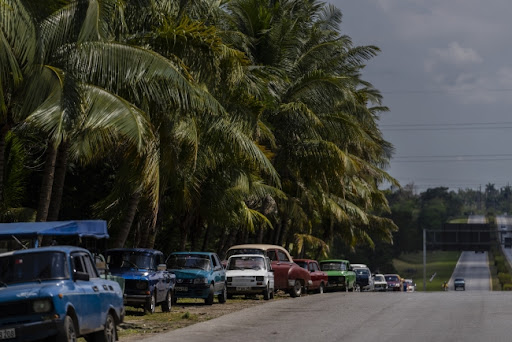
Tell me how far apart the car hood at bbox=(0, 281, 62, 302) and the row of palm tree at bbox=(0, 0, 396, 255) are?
5865 millimetres

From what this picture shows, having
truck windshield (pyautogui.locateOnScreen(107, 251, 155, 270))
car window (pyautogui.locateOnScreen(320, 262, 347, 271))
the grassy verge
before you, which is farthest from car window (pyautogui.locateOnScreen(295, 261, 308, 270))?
the grassy verge

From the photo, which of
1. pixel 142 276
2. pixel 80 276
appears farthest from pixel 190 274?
pixel 80 276

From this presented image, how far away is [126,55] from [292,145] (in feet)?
61.6

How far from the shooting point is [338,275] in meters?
43.4

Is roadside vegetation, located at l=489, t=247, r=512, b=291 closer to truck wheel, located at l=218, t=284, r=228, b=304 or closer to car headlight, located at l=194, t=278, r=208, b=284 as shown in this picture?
truck wheel, located at l=218, t=284, r=228, b=304

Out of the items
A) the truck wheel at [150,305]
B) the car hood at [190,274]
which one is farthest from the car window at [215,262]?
the truck wheel at [150,305]

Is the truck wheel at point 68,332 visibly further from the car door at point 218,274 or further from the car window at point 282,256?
the car window at point 282,256

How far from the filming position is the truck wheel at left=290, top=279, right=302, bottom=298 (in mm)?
34419

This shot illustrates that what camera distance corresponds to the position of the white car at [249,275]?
100 feet

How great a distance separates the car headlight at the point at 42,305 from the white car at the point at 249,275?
18031mm

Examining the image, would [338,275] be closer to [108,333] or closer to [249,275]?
[249,275]

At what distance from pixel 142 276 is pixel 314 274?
53.6 ft

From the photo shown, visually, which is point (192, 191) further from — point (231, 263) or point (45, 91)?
point (45, 91)

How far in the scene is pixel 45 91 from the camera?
64.4 ft
